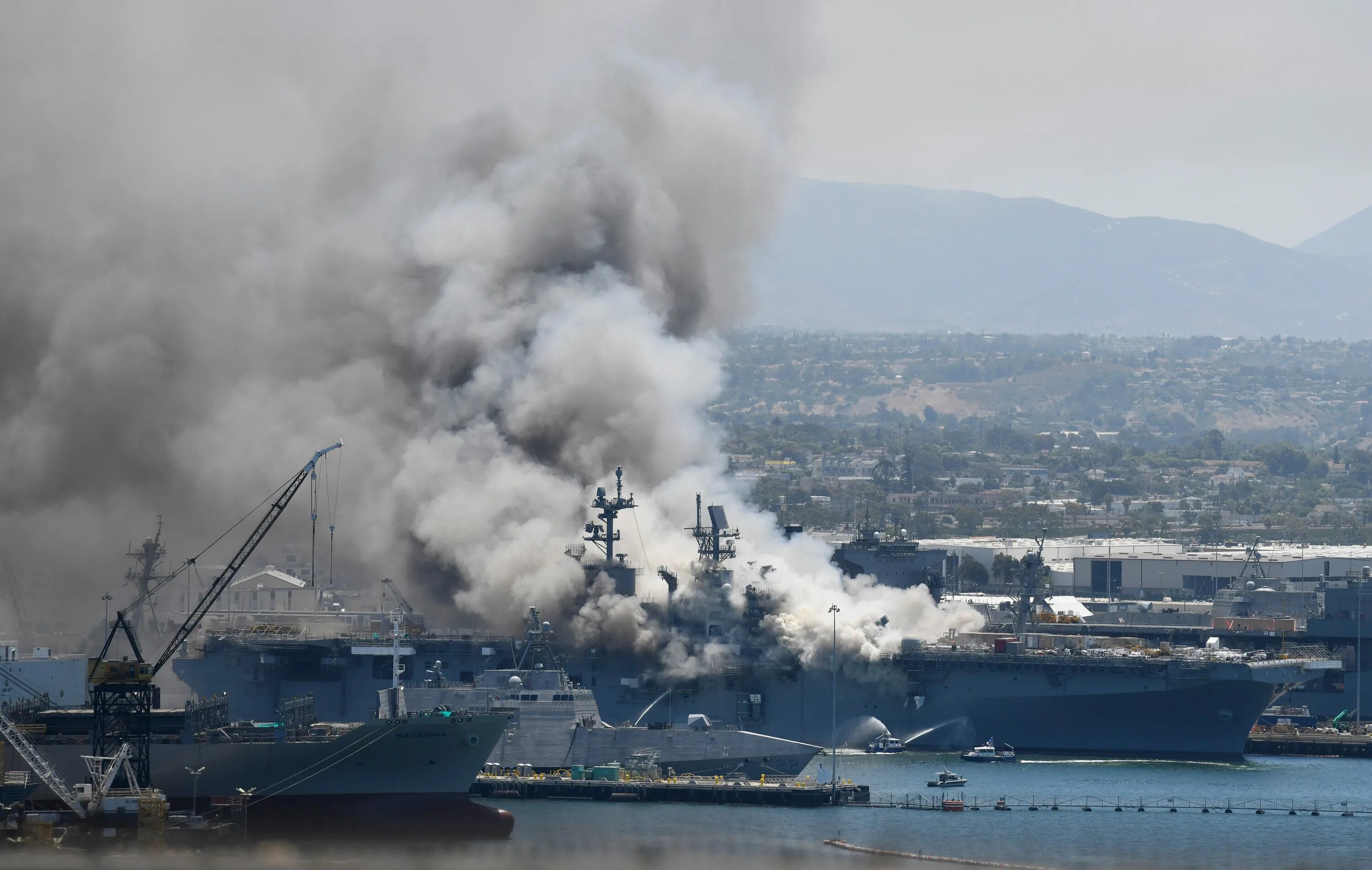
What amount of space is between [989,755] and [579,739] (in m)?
14.0

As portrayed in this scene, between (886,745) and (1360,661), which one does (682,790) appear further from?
(1360,661)

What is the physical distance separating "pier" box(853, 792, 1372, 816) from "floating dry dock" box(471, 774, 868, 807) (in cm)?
97

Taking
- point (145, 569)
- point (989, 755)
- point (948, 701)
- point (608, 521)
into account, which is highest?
point (608, 521)

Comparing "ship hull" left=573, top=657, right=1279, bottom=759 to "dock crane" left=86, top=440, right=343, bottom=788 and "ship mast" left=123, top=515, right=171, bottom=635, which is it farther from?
"dock crane" left=86, top=440, right=343, bottom=788

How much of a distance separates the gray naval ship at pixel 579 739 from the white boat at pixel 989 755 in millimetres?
8115

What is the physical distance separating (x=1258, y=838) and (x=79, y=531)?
164ft

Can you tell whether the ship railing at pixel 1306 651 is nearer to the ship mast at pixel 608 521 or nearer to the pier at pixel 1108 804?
the pier at pixel 1108 804

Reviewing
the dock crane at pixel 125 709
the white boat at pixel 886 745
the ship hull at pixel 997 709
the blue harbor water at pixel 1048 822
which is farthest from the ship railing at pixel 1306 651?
the dock crane at pixel 125 709

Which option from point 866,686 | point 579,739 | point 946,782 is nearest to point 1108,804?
point 946,782

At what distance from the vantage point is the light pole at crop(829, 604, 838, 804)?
204ft

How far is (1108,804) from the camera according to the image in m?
58.3

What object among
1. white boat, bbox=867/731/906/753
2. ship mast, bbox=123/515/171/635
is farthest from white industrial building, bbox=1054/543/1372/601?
ship mast, bbox=123/515/171/635

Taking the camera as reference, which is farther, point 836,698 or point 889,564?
point 889,564

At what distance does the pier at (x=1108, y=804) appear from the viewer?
57.5 m
